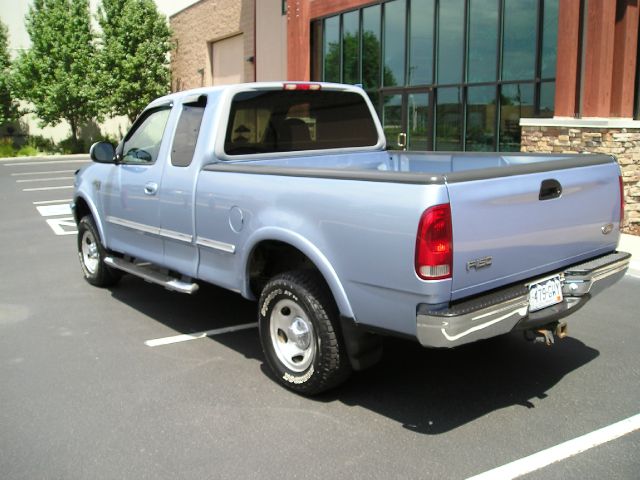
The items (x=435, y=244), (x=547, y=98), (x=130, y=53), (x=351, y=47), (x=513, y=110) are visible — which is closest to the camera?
(x=435, y=244)

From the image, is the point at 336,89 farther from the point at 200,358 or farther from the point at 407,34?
the point at 407,34

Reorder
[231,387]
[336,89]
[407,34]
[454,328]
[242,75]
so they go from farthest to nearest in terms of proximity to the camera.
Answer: [242,75]
[407,34]
[336,89]
[231,387]
[454,328]

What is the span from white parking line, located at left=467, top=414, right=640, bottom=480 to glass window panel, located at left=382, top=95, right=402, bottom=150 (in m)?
14.4

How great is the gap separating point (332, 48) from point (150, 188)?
15.4 m

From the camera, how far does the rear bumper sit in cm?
353

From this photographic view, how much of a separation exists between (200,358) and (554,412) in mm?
2563

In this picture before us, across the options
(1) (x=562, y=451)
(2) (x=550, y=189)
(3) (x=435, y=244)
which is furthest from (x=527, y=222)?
(1) (x=562, y=451)

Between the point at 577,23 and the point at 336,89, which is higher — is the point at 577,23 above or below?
above

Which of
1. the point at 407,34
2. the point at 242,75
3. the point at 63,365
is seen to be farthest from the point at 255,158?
the point at 242,75

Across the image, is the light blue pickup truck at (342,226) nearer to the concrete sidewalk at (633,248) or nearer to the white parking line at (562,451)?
the white parking line at (562,451)

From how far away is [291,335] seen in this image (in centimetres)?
447

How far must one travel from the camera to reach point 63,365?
5035 millimetres

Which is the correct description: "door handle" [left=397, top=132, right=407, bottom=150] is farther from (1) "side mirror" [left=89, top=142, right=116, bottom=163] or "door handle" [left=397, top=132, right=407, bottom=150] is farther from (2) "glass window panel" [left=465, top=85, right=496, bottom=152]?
(2) "glass window panel" [left=465, top=85, right=496, bottom=152]

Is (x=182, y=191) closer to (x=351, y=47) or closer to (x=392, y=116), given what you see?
(x=392, y=116)
